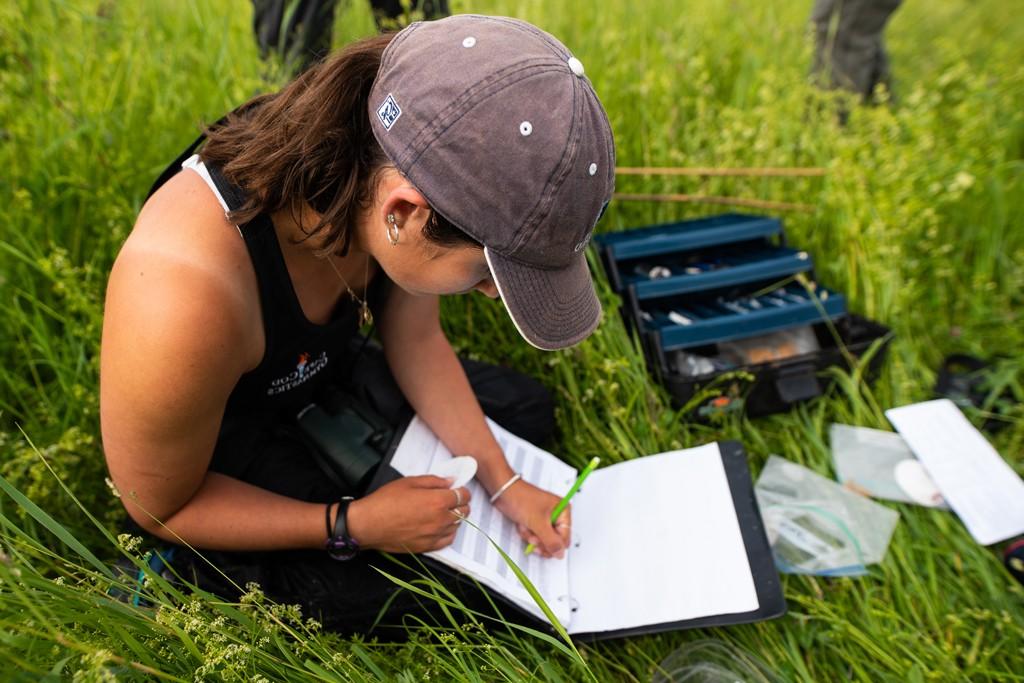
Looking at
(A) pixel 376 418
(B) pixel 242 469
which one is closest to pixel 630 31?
(A) pixel 376 418

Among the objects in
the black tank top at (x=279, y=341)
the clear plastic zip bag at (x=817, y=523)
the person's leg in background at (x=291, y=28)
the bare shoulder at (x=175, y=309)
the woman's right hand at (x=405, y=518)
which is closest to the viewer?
the bare shoulder at (x=175, y=309)

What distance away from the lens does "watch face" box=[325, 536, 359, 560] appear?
1.46 metres

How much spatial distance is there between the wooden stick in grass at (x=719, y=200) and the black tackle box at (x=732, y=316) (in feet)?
0.54

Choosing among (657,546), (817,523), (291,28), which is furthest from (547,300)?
(291,28)

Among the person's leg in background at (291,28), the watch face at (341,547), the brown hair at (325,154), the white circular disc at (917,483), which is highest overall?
the person's leg in background at (291,28)

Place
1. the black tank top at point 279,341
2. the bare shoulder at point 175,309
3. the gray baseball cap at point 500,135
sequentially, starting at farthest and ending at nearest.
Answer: the black tank top at point 279,341 → the bare shoulder at point 175,309 → the gray baseball cap at point 500,135

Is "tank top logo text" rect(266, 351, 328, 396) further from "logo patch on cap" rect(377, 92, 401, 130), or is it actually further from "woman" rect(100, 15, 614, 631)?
"logo patch on cap" rect(377, 92, 401, 130)

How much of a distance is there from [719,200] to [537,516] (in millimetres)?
1589

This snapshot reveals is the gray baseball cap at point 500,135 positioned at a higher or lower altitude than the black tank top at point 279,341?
higher

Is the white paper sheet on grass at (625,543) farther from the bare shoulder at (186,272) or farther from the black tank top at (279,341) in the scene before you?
the bare shoulder at (186,272)

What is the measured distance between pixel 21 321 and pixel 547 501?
155 centimetres

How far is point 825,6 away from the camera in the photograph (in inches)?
130

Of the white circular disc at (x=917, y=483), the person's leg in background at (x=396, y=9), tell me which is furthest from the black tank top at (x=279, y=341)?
the white circular disc at (x=917, y=483)

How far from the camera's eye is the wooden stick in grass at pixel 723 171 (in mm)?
2598
